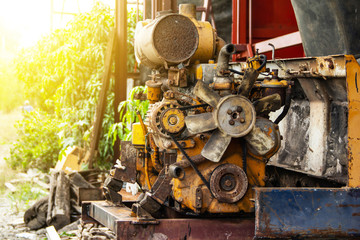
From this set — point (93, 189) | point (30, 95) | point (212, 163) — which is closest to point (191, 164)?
point (212, 163)

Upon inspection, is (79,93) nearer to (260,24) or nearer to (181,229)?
(260,24)

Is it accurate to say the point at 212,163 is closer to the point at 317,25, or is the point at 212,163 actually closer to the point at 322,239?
the point at 322,239

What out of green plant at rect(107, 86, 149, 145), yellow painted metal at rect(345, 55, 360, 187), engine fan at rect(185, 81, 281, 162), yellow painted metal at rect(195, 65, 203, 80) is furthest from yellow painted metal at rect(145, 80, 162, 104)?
green plant at rect(107, 86, 149, 145)

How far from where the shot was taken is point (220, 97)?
13.3 ft

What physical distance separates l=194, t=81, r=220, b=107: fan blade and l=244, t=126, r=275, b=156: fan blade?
0.35 meters

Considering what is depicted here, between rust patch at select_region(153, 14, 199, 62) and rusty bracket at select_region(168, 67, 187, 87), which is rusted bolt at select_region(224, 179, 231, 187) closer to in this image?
rusty bracket at select_region(168, 67, 187, 87)

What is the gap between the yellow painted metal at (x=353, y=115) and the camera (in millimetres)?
3840

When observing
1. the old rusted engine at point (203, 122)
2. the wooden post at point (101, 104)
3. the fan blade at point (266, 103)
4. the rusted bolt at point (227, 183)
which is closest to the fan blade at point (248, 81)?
the old rusted engine at point (203, 122)

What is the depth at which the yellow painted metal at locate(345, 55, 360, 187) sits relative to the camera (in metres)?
3.84

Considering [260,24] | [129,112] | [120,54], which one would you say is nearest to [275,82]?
[129,112]

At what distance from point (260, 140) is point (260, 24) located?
221 inches

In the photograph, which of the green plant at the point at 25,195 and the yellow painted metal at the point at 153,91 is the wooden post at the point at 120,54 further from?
the yellow painted metal at the point at 153,91

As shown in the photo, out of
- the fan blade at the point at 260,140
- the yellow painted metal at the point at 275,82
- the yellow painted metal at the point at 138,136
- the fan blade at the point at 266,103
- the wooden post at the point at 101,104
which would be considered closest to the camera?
the fan blade at the point at 260,140

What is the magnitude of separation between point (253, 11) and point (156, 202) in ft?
18.4
